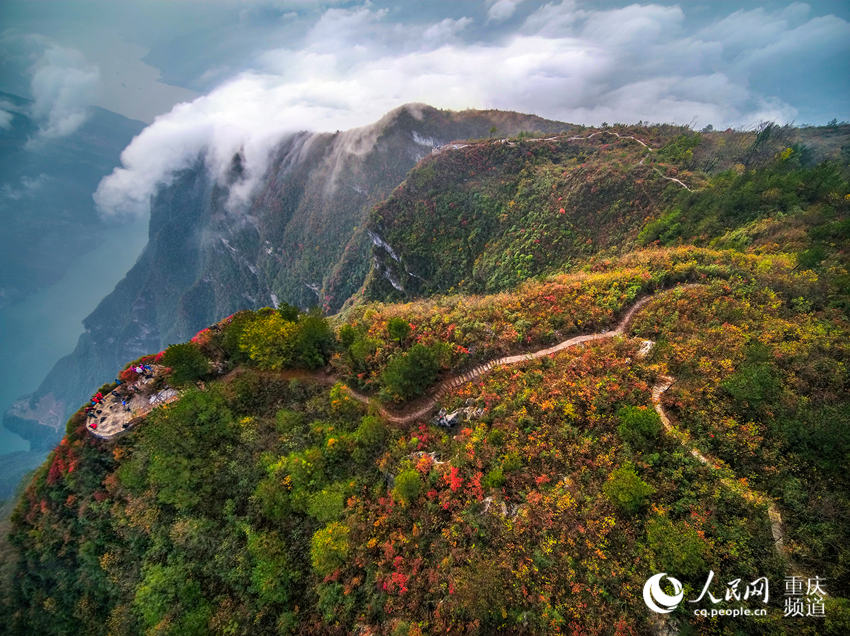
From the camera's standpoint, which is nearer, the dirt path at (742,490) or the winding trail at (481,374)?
the dirt path at (742,490)

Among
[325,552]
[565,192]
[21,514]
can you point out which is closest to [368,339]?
[325,552]

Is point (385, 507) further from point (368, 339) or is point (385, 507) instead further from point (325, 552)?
point (368, 339)

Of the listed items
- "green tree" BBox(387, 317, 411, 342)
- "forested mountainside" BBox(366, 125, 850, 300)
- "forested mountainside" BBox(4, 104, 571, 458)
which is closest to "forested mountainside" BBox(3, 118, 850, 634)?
"green tree" BBox(387, 317, 411, 342)

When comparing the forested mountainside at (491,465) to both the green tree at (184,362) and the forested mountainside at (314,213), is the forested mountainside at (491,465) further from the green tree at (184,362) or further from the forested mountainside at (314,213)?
the forested mountainside at (314,213)

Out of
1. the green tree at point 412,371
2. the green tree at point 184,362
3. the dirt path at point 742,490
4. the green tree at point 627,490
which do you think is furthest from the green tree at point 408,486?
the green tree at point 184,362

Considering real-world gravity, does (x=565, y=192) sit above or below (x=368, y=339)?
above

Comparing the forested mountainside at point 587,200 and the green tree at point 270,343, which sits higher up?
the forested mountainside at point 587,200
